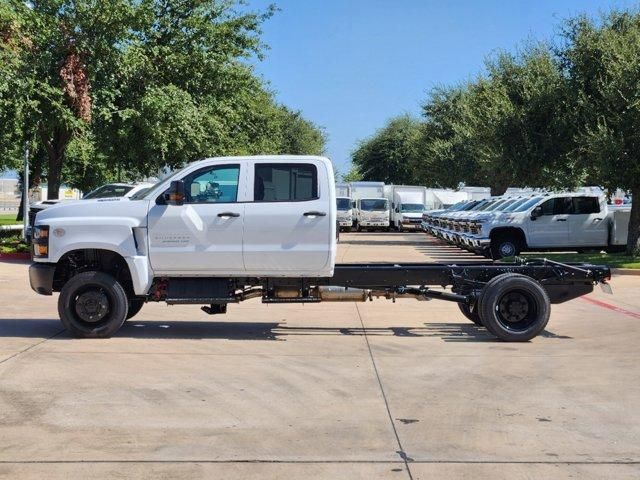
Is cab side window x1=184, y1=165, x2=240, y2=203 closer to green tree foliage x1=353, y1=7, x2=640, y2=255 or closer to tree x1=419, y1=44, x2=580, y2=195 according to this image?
green tree foliage x1=353, y1=7, x2=640, y2=255

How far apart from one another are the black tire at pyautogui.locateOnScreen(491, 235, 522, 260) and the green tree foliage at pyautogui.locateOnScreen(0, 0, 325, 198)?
331 inches

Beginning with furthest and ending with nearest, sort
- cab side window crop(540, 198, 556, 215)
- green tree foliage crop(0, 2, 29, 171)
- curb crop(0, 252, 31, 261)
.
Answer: cab side window crop(540, 198, 556, 215), curb crop(0, 252, 31, 261), green tree foliage crop(0, 2, 29, 171)

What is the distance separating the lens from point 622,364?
30.6 feet

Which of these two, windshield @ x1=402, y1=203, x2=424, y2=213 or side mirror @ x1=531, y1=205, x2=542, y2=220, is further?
windshield @ x1=402, y1=203, x2=424, y2=213

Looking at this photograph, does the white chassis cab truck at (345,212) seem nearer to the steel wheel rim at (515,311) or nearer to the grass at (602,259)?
the grass at (602,259)

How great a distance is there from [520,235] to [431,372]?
15901 mm

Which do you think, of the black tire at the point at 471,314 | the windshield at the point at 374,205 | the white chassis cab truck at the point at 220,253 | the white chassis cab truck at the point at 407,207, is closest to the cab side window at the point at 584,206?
the black tire at the point at 471,314

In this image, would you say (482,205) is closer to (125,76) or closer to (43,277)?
(125,76)

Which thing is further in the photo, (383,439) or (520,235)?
(520,235)

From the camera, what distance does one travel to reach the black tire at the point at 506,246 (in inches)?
941

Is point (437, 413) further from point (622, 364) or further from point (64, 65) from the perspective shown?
point (64, 65)

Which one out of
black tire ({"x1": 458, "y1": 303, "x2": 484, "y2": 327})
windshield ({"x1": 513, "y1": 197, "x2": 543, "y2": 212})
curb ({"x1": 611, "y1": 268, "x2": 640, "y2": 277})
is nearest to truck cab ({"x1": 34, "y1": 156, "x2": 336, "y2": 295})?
black tire ({"x1": 458, "y1": 303, "x2": 484, "y2": 327})

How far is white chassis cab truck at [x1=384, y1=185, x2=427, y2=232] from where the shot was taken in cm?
4772

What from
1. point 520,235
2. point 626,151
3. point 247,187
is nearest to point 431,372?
point 247,187
